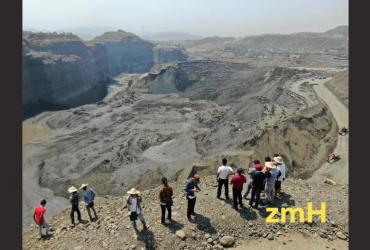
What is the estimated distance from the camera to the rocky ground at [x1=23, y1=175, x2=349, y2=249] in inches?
422

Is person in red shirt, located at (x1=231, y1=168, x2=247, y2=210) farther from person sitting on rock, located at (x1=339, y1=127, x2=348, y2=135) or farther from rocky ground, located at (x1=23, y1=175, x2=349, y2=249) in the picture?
person sitting on rock, located at (x1=339, y1=127, x2=348, y2=135)

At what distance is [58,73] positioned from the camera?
6053 cm

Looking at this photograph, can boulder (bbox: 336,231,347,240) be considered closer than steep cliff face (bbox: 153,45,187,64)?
Yes

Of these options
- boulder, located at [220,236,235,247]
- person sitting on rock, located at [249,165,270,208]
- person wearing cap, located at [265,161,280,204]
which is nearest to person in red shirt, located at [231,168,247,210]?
person sitting on rock, located at [249,165,270,208]

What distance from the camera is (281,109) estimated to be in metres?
39.1

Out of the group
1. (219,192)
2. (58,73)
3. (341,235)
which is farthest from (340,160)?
(58,73)

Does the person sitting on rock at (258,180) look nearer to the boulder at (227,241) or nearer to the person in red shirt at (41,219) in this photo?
the boulder at (227,241)

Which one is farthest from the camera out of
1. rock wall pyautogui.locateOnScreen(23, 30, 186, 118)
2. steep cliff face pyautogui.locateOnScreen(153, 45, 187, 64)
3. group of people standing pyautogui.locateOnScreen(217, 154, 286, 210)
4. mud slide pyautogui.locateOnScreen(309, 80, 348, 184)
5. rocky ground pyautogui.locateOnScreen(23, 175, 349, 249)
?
steep cliff face pyautogui.locateOnScreen(153, 45, 187, 64)

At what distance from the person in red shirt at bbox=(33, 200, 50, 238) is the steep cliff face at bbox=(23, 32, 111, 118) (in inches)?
1699

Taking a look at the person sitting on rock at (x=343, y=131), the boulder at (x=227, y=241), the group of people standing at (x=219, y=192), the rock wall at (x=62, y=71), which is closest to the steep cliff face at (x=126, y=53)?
the rock wall at (x=62, y=71)

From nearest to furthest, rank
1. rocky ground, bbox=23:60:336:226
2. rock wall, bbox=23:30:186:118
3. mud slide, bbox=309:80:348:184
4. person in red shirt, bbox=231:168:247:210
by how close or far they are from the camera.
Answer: person in red shirt, bbox=231:168:247:210
mud slide, bbox=309:80:348:184
rocky ground, bbox=23:60:336:226
rock wall, bbox=23:30:186:118

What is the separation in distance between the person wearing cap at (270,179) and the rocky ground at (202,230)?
42cm

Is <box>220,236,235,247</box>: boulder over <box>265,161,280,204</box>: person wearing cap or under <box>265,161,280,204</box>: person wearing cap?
→ under

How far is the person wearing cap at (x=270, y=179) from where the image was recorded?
11703mm
